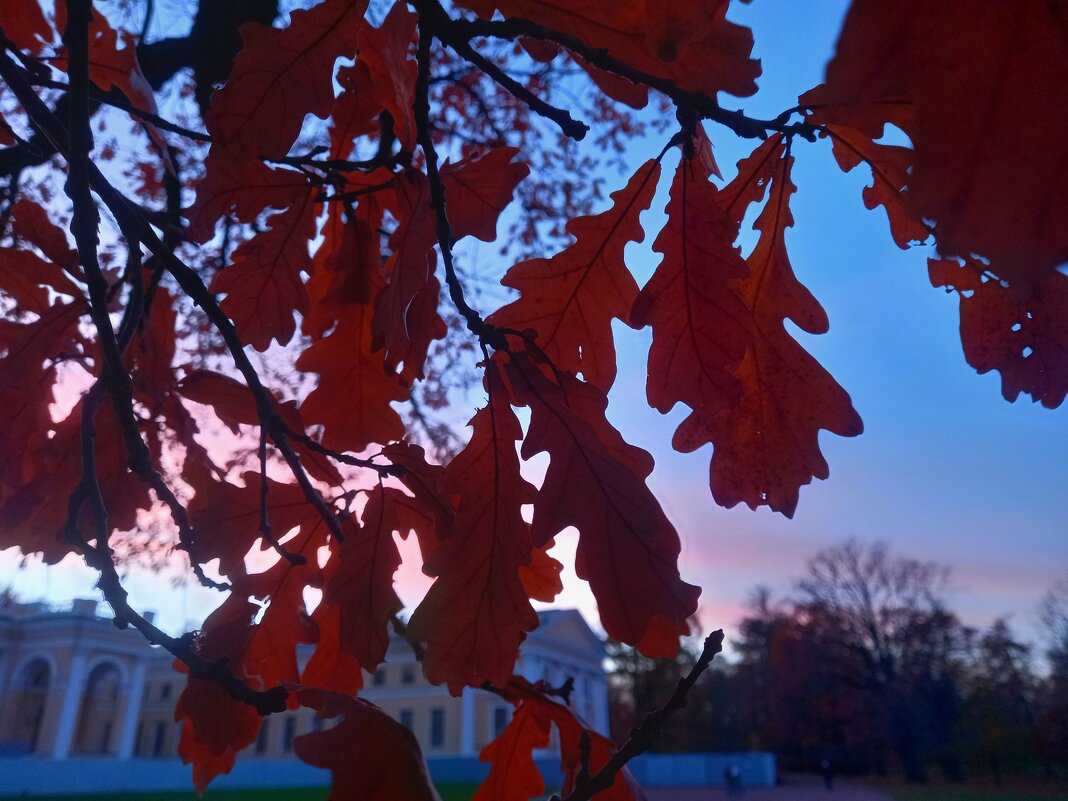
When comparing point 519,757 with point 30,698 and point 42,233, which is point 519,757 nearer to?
point 42,233

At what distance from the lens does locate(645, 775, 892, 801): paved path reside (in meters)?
15.3

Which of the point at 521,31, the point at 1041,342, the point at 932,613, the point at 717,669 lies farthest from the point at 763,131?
→ the point at 717,669

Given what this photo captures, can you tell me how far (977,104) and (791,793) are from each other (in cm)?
A: 2062

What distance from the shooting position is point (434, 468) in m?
0.81

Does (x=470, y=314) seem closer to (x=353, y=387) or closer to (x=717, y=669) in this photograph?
(x=353, y=387)

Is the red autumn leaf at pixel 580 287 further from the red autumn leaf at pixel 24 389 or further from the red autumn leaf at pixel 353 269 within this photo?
the red autumn leaf at pixel 24 389

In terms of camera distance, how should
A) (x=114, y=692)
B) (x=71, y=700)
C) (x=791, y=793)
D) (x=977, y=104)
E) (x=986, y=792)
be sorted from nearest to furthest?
(x=977, y=104)
(x=986, y=792)
(x=791, y=793)
(x=71, y=700)
(x=114, y=692)

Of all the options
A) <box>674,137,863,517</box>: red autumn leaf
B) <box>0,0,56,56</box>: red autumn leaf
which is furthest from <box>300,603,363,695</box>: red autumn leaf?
<box>0,0,56,56</box>: red autumn leaf

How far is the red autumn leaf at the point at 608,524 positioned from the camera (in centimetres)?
61

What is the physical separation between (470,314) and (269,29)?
33 cm

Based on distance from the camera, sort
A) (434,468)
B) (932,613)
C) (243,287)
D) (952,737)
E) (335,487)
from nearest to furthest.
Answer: (434,468) < (243,287) < (335,487) < (952,737) < (932,613)

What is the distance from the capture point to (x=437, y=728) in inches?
784

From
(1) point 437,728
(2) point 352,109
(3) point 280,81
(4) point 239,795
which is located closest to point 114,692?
(4) point 239,795

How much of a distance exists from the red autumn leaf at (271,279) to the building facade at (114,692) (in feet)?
60.4
